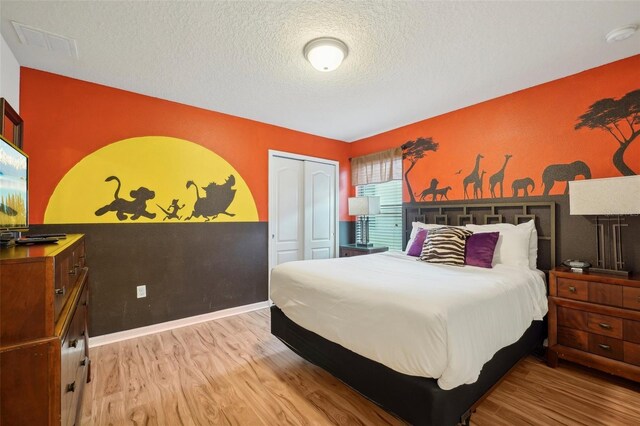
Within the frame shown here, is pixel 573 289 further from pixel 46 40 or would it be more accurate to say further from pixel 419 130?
pixel 46 40

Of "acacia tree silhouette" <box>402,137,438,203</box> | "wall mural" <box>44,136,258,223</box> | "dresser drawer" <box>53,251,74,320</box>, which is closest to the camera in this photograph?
"dresser drawer" <box>53,251,74,320</box>

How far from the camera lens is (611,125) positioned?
2387mm

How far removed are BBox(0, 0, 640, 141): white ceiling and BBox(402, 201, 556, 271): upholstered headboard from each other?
3.96ft

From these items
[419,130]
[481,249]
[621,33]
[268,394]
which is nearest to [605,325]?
[481,249]

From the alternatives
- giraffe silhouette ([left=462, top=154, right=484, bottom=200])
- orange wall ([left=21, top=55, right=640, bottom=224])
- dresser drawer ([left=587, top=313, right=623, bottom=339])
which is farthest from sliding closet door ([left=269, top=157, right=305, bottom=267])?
dresser drawer ([left=587, top=313, right=623, bottom=339])

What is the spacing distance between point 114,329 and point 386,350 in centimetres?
275

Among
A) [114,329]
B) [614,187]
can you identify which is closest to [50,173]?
[114,329]

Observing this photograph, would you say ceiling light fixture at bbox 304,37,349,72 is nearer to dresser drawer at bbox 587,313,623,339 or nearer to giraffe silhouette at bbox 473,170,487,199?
giraffe silhouette at bbox 473,170,487,199

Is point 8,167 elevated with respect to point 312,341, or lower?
elevated

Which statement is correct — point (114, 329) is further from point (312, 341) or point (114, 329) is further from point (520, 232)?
point (520, 232)

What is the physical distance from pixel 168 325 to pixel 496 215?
3.77m

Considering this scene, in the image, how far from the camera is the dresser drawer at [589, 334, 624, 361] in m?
2.02

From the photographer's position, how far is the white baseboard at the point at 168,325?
2.76 metres

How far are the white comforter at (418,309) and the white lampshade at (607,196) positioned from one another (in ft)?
2.16
